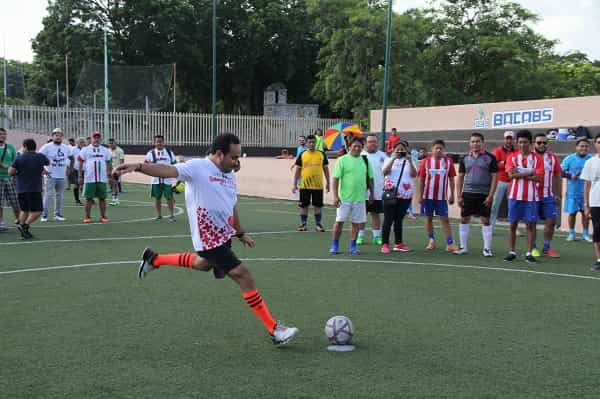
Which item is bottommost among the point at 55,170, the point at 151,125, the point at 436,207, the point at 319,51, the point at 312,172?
the point at 436,207

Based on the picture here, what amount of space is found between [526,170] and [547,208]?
113 cm

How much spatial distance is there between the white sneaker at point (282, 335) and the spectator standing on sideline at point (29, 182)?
8515mm

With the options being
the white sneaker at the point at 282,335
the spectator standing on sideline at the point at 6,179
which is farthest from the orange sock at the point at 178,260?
the spectator standing on sideline at the point at 6,179

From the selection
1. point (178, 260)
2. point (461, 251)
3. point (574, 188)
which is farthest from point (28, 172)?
point (574, 188)

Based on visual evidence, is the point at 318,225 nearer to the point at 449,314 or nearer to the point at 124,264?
the point at 124,264

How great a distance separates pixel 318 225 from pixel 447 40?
31.7 m

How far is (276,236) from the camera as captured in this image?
1370 centimetres

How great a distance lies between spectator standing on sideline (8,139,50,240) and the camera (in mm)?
13156

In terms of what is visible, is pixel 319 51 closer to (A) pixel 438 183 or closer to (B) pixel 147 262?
(A) pixel 438 183

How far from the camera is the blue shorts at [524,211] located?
1096cm

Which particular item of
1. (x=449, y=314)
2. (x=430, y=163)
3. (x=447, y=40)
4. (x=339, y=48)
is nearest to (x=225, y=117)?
(x=339, y=48)

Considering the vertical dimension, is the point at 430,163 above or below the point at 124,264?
above

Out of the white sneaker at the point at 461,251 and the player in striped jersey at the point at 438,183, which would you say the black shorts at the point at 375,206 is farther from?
the white sneaker at the point at 461,251

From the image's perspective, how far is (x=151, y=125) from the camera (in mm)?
35125
